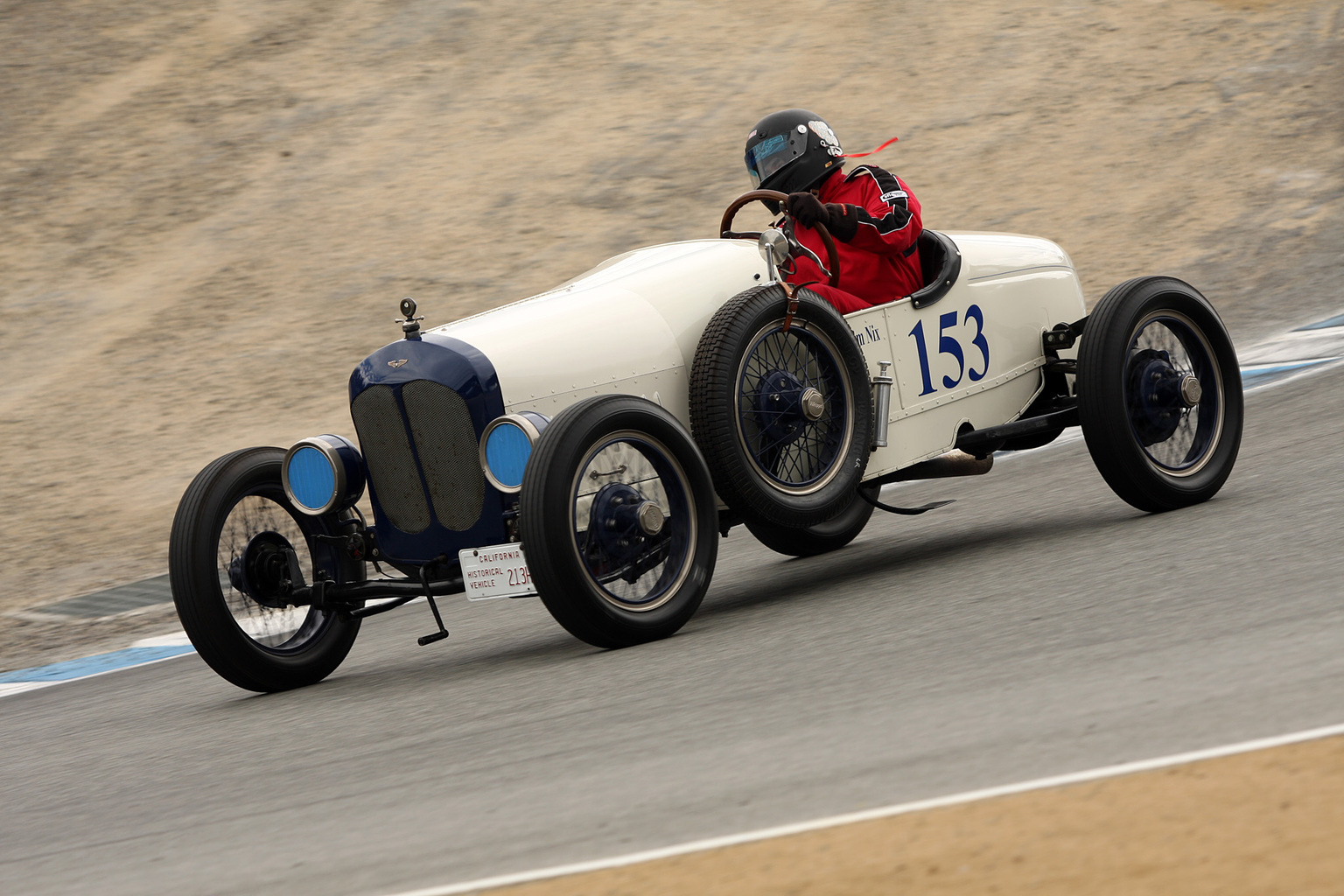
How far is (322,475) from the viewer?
605 cm

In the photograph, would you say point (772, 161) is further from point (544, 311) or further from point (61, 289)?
point (61, 289)

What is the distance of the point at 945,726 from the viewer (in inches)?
158

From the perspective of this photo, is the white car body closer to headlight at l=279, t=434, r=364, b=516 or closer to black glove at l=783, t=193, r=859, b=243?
black glove at l=783, t=193, r=859, b=243

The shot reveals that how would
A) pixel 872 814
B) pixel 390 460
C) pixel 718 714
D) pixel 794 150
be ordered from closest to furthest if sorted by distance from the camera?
pixel 872 814 < pixel 718 714 < pixel 390 460 < pixel 794 150

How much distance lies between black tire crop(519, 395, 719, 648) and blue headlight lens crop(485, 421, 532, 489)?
0.72 ft

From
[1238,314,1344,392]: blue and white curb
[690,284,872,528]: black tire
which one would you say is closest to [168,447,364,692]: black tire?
[690,284,872,528]: black tire

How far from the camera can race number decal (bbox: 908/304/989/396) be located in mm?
6703

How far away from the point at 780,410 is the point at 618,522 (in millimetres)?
873

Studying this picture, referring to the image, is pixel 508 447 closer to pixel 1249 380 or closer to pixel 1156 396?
pixel 1156 396

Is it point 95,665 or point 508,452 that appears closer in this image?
point 508,452

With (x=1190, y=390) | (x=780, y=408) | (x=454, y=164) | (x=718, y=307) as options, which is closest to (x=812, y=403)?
(x=780, y=408)

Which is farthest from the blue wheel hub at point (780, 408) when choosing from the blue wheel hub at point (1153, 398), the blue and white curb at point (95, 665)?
the blue and white curb at point (95, 665)

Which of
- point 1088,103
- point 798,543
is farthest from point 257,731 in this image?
point 1088,103

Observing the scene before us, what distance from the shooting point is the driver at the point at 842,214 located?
6.55m
